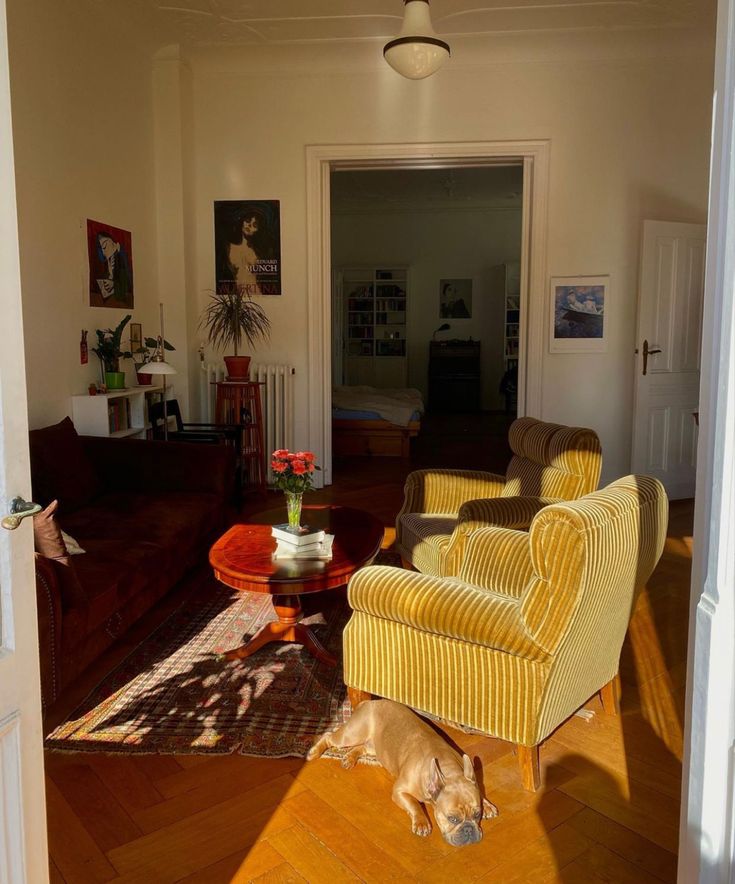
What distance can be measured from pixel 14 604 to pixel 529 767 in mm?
1623

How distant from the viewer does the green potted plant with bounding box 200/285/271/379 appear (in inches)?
249

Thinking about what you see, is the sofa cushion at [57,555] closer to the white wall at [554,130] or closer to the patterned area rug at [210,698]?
the patterned area rug at [210,698]

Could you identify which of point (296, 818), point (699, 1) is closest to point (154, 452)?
point (296, 818)

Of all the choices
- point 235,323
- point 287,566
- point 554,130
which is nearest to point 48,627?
point 287,566

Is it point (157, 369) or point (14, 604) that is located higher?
point (157, 369)

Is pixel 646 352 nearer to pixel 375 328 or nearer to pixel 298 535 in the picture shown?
pixel 298 535

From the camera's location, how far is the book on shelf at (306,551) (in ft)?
10.2

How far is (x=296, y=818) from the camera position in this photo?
2158 millimetres

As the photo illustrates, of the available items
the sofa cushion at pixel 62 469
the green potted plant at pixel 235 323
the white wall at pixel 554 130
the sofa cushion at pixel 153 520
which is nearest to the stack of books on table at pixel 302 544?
the sofa cushion at pixel 153 520

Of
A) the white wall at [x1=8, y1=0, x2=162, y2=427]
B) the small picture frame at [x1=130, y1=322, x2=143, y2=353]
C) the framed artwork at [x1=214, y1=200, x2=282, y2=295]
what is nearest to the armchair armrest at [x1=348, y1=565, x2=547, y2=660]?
the white wall at [x1=8, y1=0, x2=162, y2=427]

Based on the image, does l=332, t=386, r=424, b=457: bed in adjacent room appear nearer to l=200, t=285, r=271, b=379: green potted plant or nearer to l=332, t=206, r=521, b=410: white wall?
l=200, t=285, r=271, b=379: green potted plant

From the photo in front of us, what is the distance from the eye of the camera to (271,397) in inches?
263

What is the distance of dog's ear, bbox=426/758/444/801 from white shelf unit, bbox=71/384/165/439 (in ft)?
11.5

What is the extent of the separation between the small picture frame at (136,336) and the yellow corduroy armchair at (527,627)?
Answer: 3.89 metres
